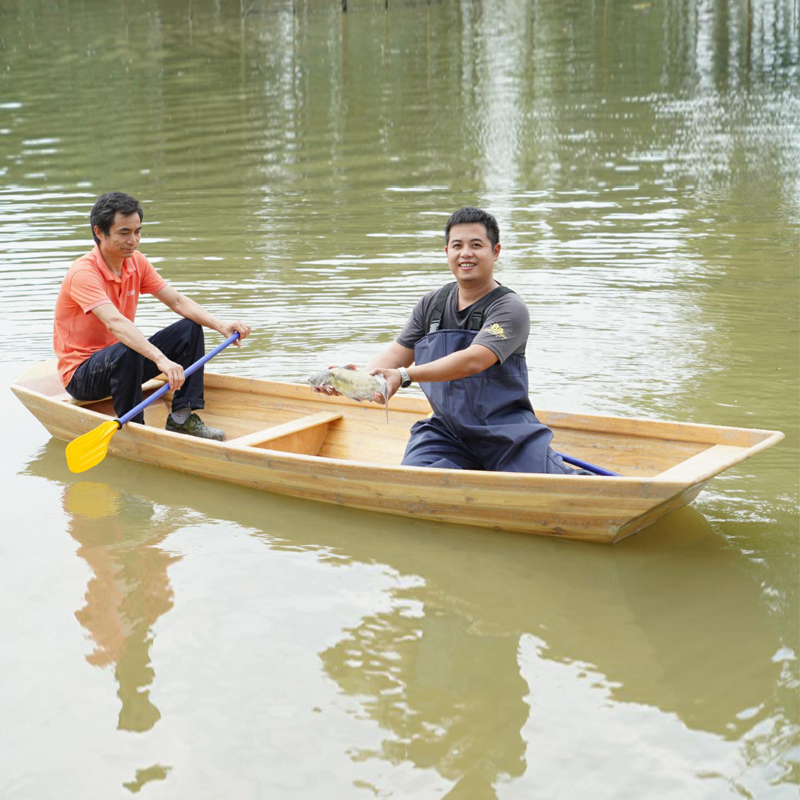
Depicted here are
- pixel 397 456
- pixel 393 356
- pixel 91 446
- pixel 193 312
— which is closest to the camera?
pixel 393 356

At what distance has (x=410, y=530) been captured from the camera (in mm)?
4535

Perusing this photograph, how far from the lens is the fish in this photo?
4156mm

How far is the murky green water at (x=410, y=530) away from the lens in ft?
10.3

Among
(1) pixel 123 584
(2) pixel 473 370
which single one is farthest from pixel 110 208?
(2) pixel 473 370

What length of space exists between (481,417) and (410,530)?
59cm

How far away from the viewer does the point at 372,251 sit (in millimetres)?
8898

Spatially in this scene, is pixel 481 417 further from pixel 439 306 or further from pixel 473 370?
pixel 439 306

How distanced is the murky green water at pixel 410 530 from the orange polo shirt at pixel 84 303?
0.57 m

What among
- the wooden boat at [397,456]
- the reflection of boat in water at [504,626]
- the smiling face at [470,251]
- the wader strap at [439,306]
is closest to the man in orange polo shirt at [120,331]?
the wooden boat at [397,456]

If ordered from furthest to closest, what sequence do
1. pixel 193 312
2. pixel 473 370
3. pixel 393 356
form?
Answer: pixel 193 312
pixel 393 356
pixel 473 370

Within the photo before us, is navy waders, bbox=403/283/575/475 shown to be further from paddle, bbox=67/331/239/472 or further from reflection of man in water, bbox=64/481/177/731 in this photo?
paddle, bbox=67/331/239/472

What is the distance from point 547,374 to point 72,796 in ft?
12.8

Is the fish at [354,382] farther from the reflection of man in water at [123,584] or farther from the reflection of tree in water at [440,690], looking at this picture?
the reflection of man in water at [123,584]

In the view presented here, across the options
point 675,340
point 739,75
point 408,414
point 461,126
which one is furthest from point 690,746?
point 739,75
